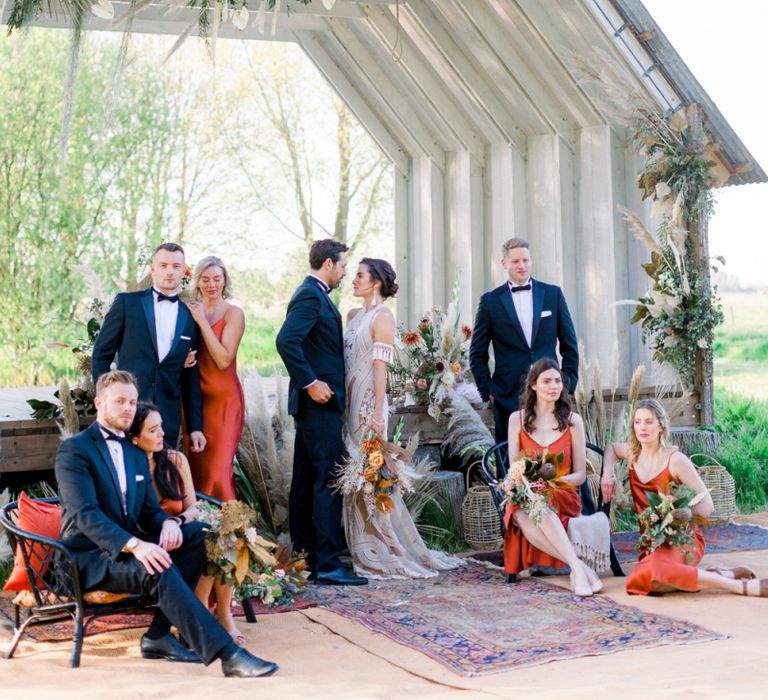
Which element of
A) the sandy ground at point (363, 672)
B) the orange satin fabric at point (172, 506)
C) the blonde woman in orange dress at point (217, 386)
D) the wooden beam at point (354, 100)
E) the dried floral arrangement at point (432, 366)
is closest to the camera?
the sandy ground at point (363, 672)

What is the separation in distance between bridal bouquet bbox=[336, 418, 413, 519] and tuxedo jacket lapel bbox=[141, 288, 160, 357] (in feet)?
3.92

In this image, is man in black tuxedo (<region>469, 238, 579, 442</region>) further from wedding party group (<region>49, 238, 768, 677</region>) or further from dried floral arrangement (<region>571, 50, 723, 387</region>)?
dried floral arrangement (<region>571, 50, 723, 387</region>)

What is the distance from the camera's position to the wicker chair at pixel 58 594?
4387 millimetres

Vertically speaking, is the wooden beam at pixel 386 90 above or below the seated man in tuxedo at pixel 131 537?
above

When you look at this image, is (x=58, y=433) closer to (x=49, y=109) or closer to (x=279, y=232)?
(x=49, y=109)

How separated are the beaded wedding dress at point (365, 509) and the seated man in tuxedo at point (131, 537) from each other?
1.64 metres

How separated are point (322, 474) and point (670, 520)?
1.76 m

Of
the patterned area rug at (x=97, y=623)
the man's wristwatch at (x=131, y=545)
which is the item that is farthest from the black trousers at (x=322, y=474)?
the man's wristwatch at (x=131, y=545)

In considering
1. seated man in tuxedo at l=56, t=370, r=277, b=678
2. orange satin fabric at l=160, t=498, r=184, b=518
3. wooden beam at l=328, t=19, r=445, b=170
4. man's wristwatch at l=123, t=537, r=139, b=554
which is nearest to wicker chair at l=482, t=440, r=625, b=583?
orange satin fabric at l=160, t=498, r=184, b=518

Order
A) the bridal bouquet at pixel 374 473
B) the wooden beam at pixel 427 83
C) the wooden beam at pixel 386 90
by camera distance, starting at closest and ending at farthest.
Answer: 1. the bridal bouquet at pixel 374 473
2. the wooden beam at pixel 427 83
3. the wooden beam at pixel 386 90

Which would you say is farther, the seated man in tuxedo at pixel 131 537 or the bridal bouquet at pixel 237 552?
the bridal bouquet at pixel 237 552

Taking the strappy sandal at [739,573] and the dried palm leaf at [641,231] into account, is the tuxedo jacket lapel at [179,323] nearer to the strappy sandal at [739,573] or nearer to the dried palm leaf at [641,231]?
the strappy sandal at [739,573]

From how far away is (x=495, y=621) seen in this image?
5.10 m

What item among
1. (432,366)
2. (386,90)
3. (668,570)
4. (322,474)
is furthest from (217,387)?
(386,90)
